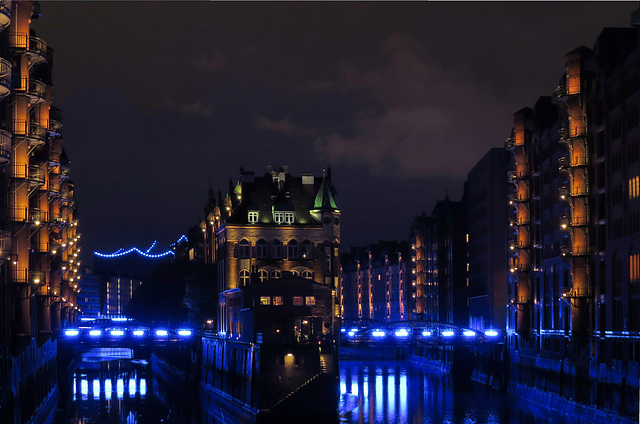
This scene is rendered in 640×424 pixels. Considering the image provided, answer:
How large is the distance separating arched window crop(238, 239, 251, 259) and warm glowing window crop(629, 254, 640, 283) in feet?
218

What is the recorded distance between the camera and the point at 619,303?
83.3 meters

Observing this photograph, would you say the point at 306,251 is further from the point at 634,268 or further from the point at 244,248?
the point at 634,268

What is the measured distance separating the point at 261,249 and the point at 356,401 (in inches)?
1412

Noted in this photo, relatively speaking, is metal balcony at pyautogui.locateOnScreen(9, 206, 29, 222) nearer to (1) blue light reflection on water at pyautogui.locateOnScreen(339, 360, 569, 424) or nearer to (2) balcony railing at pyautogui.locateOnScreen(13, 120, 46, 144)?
(2) balcony railing at pyautogui.locateOnScreen(13, 120, 46, 144)

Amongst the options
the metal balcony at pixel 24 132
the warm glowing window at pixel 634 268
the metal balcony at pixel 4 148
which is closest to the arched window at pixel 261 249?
the warm glowing window at pixel 634 268

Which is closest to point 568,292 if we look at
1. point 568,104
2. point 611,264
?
point 611,264

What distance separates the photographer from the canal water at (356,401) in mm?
94938

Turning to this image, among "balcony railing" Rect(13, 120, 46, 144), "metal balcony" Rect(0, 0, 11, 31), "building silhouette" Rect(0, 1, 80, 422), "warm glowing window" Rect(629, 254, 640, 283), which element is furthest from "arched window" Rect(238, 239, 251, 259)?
"metal balcony" Rect(0, 0, 11, 31)

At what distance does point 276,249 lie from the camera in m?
140

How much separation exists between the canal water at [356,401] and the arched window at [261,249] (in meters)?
18.4

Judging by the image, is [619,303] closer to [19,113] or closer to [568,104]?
[568,104]

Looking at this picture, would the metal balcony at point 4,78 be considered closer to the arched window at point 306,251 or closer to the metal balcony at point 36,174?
the metal balcony at point 36,174

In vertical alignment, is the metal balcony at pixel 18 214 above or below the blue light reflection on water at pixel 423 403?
above

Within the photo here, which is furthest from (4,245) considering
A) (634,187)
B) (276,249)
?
(276,249)
